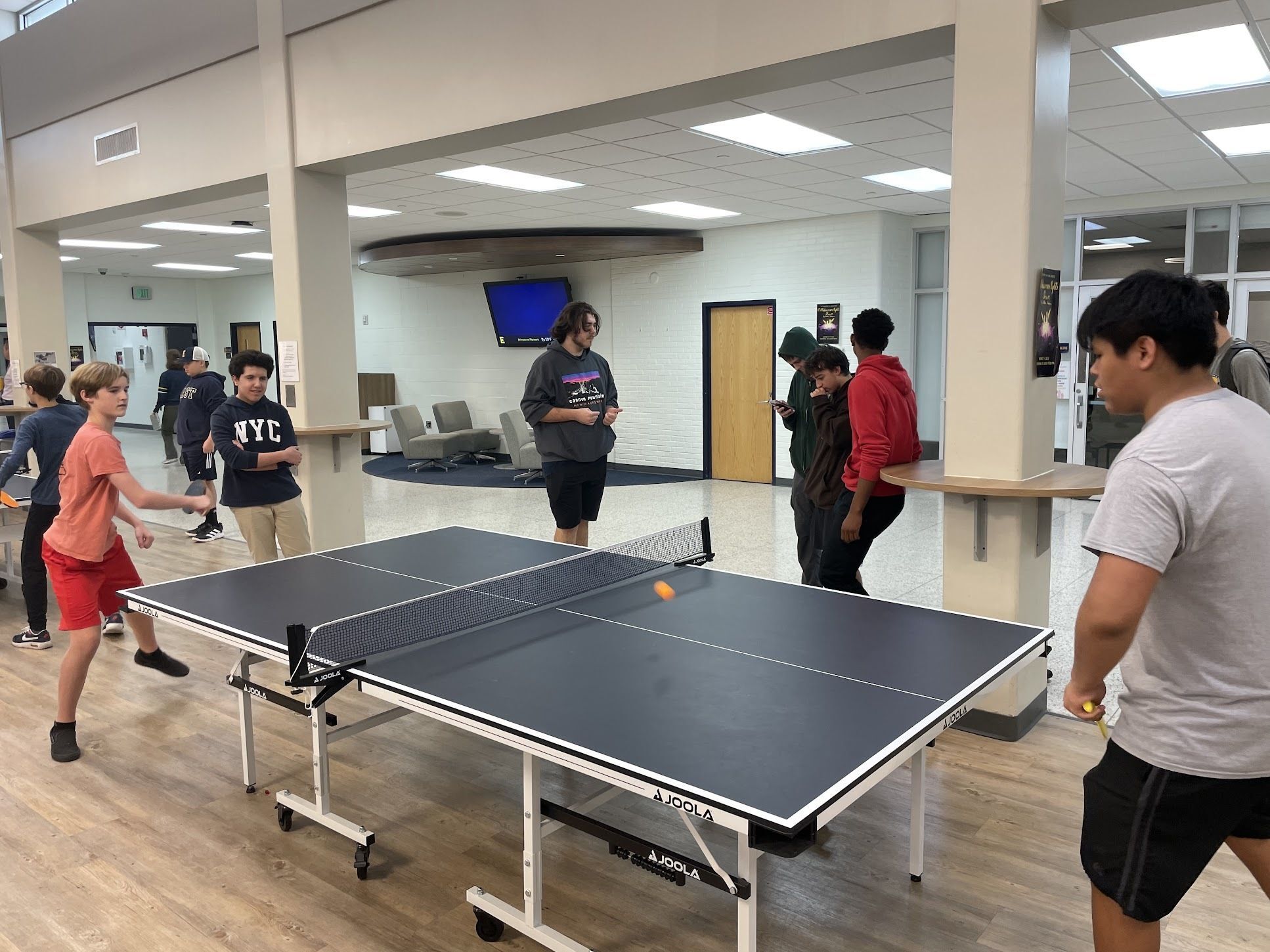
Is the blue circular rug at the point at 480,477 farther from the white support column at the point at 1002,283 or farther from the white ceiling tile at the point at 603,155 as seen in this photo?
the white support column at the point at 1002,283

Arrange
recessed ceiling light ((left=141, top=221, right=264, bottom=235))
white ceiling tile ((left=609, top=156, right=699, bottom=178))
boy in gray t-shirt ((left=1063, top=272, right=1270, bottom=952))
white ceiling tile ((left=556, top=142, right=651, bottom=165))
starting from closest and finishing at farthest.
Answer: boy in gray t-shirt ((left=1063, top=272, right=1270, bottom=952)), white ceiling tile ((left=556, top=142, right=651, bottom=165)), white ceiling tile ((left=609, top=156, right=699, bottom=178)), recessed ceiling light ((left=141, top=221, right=264, bottom=235))

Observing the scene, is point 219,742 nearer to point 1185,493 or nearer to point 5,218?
point 1185,493

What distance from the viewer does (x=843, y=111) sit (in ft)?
19.1

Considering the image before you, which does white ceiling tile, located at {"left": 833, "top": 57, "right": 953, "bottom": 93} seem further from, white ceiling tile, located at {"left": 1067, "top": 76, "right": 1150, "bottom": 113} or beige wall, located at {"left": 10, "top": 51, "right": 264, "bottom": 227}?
beige wall, located at {"left": 10, "top": 51, "right": 264, "bottom": 227}

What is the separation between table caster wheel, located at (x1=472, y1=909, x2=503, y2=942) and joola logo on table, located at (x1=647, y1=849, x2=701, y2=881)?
653 millimetres

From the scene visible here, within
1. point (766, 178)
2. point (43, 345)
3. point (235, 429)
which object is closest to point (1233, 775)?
point (235, 429)

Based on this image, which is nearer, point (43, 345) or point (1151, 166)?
point (1151, 166)

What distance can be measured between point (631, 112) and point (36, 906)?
3.99 m

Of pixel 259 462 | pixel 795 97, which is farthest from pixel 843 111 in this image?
pixel 259 462

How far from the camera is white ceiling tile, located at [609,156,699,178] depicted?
7156 mm

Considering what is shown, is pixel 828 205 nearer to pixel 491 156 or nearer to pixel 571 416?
pixel 491 156

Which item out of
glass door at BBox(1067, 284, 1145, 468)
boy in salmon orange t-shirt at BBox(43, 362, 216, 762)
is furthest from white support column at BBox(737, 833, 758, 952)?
glass door at BBox(1067, 284, 1145, 468)

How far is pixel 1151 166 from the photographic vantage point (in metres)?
7.65

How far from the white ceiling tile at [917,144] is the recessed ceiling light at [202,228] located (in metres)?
7.55
